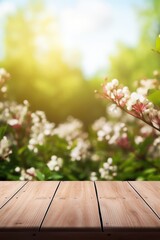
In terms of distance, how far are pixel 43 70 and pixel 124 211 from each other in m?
11.6

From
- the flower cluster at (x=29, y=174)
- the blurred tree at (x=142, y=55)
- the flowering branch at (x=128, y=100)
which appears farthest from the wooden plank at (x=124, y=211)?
the blurred tree at (x=142, y=55)

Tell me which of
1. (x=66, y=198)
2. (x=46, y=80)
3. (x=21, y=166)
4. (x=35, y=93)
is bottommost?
(x=66, y=198)

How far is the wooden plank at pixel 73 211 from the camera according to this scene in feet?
4.90

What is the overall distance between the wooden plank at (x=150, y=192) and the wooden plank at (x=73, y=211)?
23 cm

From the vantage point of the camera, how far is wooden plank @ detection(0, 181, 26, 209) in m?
2.02

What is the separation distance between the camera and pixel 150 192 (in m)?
2.24

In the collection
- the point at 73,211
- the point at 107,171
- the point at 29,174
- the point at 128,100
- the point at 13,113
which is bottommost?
the point at 73,211

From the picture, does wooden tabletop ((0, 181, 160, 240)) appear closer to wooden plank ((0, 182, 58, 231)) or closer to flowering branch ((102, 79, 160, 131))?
wooden plank ((0, 182, 58, 231))

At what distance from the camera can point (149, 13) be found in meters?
15.2

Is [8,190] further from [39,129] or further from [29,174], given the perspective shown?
[39,129]

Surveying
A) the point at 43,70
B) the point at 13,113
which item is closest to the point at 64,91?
the point at 43,70

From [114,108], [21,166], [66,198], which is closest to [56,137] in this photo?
[21,166]
